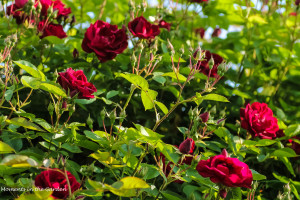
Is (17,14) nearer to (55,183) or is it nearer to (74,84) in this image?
(74,84)

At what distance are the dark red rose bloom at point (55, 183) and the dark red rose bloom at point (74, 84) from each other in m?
0.36

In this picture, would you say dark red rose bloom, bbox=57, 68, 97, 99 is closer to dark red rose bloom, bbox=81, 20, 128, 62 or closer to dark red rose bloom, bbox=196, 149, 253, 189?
dark red rose bloom, bbox=81, 20, 128, 62

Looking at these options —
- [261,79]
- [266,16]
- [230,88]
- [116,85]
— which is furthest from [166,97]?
[266,16]

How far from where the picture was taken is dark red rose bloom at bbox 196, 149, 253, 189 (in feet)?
4.97

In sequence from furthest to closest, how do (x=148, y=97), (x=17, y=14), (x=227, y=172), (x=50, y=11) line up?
(x=17, y=14), (x=50, y=11), (x=148, y=97), (x=227, y=172)

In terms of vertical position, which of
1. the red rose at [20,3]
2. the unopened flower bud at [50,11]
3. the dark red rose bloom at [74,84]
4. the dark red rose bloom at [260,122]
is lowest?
the dark red rose bloom at [260,122]

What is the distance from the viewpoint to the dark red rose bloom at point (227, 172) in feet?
4.97

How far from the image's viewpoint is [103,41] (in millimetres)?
1979

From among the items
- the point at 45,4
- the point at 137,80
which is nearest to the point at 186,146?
the point at 137,80

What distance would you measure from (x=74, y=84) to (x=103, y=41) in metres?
0.44

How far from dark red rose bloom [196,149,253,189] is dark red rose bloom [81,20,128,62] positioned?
0.72 m

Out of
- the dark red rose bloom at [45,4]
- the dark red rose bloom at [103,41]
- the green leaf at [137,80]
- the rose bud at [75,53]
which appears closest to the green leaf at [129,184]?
the green leaf at [137,80]

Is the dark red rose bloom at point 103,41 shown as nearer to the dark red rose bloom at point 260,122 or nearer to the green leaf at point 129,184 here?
the dark red rose bloom at point 260,122

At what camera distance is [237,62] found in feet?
9.92
